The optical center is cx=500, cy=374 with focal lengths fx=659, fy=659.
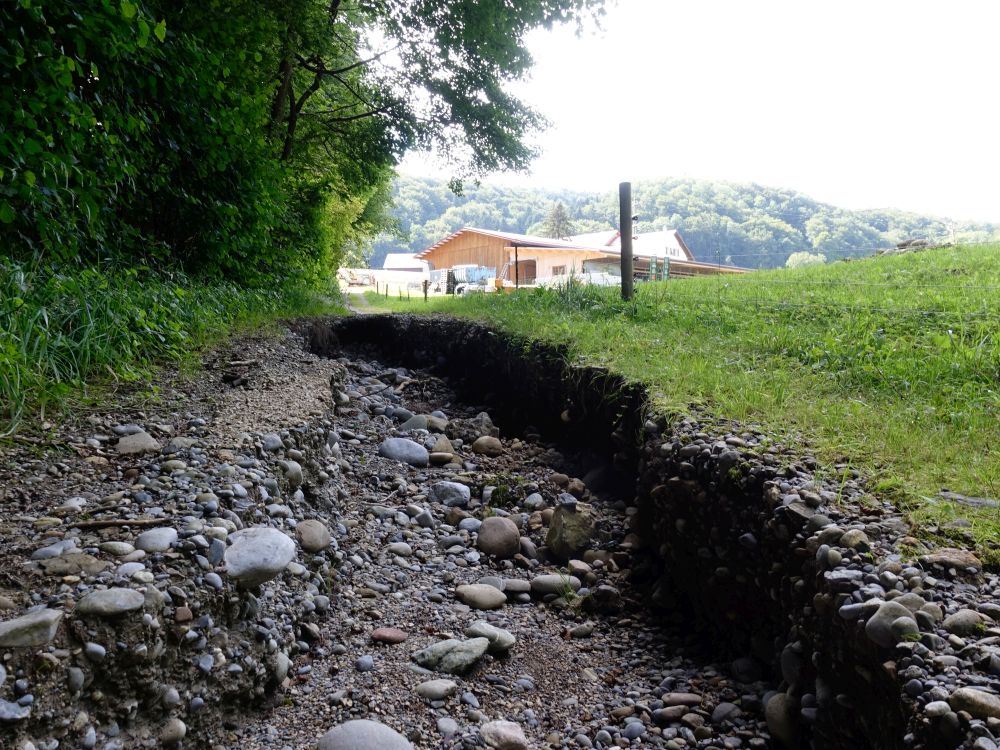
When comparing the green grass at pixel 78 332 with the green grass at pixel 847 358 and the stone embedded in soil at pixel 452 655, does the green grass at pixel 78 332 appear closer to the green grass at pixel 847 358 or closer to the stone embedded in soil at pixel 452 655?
the stone embedded in soil at pixel 452 655

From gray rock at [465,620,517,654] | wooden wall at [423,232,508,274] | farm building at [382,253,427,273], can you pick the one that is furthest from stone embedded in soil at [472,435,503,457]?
farm building at [382,253,427,273]

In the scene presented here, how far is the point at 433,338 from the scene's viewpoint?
7746 millimetres

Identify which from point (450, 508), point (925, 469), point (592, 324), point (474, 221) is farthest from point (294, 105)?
point (925, 469)

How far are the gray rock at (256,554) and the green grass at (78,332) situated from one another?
3.15 ft

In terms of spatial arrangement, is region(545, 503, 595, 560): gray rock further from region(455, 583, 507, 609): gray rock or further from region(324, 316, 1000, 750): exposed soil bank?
region(455, 583, 507, 609): gray rock

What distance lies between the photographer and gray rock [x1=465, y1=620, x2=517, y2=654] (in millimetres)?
2553

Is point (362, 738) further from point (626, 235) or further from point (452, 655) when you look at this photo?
point (626, 235)

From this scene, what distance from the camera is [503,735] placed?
2.05 m

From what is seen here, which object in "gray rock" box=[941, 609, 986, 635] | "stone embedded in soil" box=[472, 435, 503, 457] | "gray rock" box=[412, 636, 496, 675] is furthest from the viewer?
"stone embedded in soil" box=[472, 435, 503, 457]

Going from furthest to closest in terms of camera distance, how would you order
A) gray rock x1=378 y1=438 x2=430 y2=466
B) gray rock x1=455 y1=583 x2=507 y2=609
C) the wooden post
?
the wooden post, gray rock x1=378 y1=438 x2=430 y2=466, gray rock x1=455 y1=583 x2=507 y2=609

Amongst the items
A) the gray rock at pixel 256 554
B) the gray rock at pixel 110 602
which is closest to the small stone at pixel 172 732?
the gray rock at pixel 110 602

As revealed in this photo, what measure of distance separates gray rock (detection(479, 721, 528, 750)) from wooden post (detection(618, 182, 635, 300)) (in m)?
5.11

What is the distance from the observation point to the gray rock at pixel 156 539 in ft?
6.30

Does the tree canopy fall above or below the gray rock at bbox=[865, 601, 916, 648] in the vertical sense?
above
